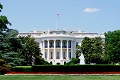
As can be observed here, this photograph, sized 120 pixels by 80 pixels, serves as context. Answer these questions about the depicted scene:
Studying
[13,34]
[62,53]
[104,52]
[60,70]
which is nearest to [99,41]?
[104,52]

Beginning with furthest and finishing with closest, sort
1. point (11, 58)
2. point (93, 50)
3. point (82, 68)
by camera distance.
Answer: point (93, 50)
point (82, 68)
point (11, 58)

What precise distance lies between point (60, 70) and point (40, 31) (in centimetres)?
5745

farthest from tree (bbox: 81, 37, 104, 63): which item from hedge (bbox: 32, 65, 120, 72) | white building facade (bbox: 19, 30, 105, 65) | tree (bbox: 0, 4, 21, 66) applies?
tree (bbox: 0, 4, 21, 66)

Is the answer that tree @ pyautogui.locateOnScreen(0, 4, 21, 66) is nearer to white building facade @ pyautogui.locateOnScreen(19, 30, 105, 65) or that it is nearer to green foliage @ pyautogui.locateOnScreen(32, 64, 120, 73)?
green foliage @ pyautogui.locateOnScreen(32, 64, 120, 73)

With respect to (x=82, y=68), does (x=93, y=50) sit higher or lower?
higher

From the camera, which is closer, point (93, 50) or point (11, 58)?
point (11, 58)

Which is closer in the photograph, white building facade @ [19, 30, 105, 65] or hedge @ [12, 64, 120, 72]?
hedge @ [12, 64, 120, 72]

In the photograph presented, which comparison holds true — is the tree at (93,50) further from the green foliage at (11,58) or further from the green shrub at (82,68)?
the green foliage at (11,58)

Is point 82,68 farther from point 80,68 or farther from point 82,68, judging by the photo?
point 80,68

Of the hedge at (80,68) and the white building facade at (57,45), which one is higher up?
the white building facade at (57,45)

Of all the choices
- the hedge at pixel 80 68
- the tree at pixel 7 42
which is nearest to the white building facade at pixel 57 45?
the hedge at pixel 80 68

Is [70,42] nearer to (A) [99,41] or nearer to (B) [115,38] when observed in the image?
(A) [99,41]

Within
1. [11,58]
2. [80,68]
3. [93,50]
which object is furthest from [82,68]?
[93,50]

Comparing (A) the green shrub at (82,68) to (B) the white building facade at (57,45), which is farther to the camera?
(B) the white building facade at (57,45)
